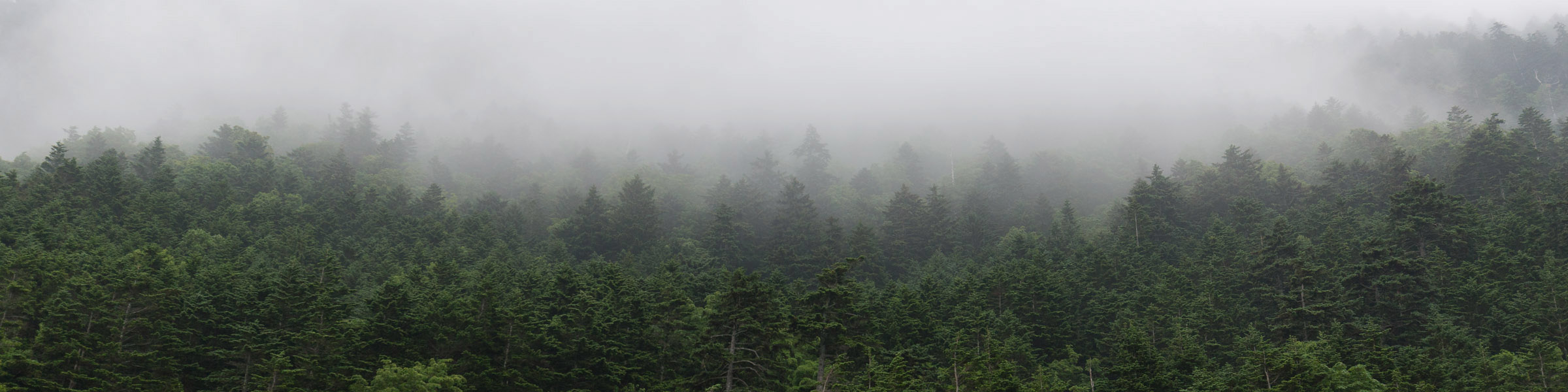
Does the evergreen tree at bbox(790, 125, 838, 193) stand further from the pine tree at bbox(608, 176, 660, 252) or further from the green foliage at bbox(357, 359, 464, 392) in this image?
the green foliage at bbox(357, 359, 464, 392)

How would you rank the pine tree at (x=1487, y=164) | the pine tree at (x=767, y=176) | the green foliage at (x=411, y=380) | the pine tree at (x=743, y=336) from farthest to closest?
1. the pine tree at (x=767, y=176)
2. the pine tree at (x=1487, y=164)
3. the pine tree at (x=743, y=336)
4. the green foliage at (x=411, y=380)

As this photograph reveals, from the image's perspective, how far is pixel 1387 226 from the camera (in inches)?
2264

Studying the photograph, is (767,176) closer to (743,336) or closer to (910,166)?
(910,166)

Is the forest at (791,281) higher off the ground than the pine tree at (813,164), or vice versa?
the pine tree at (813,164)

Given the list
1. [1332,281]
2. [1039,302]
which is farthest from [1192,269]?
[1039,302]

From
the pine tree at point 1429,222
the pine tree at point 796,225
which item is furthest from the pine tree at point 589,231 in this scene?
the pine tree at point 1429,222

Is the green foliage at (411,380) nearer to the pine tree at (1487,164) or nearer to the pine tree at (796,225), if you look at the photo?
the pine tree at (796,225)

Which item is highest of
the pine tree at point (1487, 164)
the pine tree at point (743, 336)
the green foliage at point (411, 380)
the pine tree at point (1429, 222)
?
the pine tree at point (1487, 164)

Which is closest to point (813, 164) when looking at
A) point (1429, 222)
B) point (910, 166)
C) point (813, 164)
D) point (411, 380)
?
point (813, 164)

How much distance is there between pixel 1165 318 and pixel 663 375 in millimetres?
29712

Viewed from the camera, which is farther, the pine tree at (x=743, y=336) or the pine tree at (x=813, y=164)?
the pine tree at (x=813, y=164)

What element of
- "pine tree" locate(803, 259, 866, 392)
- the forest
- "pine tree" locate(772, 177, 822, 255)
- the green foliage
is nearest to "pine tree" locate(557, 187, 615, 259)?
the forest

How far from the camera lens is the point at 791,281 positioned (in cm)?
7806

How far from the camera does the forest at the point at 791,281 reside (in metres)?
40.4
